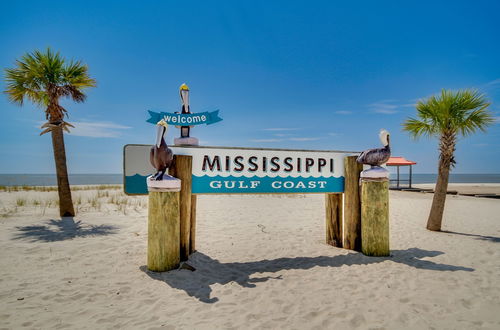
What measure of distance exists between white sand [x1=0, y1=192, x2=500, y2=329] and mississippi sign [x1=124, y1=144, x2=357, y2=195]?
1.31 metres

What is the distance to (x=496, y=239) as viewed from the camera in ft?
21.3

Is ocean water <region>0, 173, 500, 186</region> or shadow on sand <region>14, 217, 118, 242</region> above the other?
shadow on sand <region>14, 217, 118, 242</region>

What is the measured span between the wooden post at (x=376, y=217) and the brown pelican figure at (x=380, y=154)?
13.0 inches

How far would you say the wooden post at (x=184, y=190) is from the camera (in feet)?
14.9

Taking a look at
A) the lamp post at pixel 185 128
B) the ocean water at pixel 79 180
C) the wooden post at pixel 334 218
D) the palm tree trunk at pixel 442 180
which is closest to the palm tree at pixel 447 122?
the palm tree trunk at pixel 442 180

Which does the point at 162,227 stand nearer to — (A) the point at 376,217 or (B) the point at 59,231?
(A) the point at 376,217

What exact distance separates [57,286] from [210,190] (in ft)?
8.26

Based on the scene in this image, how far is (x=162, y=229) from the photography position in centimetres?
411

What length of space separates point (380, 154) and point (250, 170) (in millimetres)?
2391

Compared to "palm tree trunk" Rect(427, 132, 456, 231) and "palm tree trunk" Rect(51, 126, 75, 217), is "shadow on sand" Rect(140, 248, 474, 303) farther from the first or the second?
"palm tree trunk" Rect(51, 126, 75, 217)

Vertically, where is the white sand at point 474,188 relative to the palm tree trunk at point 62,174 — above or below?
below

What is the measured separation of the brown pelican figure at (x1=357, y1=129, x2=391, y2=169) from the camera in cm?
495

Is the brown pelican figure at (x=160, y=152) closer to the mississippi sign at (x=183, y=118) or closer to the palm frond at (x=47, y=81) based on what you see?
the mississippi sign at (x=183, y=118)

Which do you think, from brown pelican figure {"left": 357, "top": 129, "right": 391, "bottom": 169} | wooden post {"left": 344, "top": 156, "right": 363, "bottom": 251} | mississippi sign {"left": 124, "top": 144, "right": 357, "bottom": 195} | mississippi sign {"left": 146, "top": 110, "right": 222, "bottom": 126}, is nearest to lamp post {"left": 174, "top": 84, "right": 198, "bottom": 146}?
mississippi sign {"left": 146, "top": 110, "right": 222, "bottom": 126}
